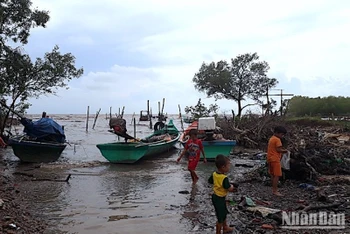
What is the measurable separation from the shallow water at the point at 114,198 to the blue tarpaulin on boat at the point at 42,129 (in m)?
1.32

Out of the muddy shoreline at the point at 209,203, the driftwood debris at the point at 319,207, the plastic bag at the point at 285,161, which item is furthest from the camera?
the plastic bag at the point at 285,161

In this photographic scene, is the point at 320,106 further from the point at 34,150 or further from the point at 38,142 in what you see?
the point at 34,150

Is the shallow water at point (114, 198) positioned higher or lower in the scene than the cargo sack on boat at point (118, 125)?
lower

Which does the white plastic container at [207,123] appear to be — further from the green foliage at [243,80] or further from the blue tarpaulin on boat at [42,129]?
the green foliage at [243,80]

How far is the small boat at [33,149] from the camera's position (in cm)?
1334

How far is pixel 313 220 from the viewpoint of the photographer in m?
5.84

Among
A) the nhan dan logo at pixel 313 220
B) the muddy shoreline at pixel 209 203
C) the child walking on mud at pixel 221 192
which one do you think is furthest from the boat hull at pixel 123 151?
the child walking on mud at pixel 221 192

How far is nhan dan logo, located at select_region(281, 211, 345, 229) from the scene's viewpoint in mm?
5578

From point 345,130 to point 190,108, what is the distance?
43.7ft

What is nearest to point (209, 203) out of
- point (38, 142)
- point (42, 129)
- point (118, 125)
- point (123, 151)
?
point (123, 151)

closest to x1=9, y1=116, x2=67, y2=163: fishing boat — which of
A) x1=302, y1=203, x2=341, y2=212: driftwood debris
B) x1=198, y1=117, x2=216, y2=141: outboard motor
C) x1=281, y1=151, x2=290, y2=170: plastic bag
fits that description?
x1=198, y1=117, x2=216, y2=141: outboard motor

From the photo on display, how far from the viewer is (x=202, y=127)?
1382 centimetres

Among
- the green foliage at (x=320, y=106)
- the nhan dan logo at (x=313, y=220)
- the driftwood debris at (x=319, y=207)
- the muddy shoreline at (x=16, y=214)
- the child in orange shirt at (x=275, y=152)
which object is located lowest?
the muddy shoreline at (x=16, y=214)

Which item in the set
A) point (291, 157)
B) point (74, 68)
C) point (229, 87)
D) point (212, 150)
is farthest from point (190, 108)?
point (291, 157)
